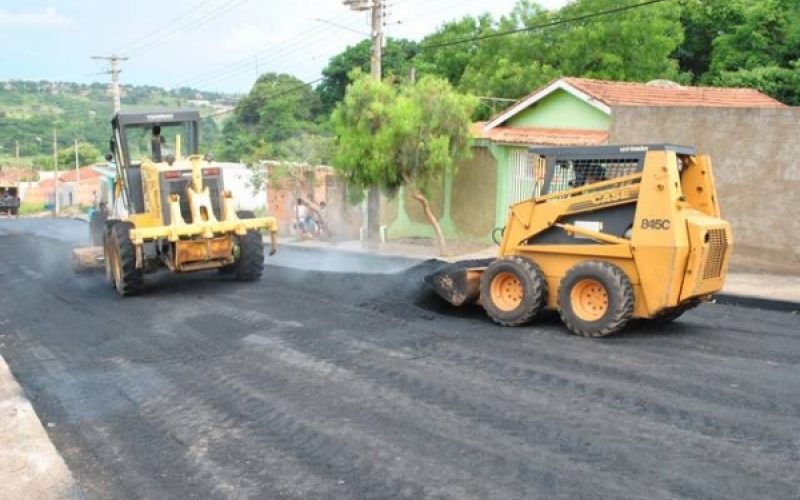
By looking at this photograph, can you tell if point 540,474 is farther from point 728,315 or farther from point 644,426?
point 728,315

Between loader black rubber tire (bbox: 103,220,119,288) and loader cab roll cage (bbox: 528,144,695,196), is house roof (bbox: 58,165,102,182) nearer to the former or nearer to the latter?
loader black rubber tire (bbox: 103,220,119,288)

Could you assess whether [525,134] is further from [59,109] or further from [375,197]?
[59,109]

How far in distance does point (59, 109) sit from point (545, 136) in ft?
390

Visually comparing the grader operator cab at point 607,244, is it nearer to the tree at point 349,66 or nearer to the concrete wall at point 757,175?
the concrete wall at point 757,175

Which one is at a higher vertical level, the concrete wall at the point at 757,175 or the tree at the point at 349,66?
the tree at the point at 349,66

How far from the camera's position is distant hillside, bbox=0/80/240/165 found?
92938mm

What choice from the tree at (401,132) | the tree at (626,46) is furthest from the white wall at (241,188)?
the tree at (401,132)

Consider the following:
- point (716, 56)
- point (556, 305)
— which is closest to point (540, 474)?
point (556, 305)

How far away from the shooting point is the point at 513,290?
10430 mm

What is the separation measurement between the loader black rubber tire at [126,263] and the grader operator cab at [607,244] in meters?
5.20

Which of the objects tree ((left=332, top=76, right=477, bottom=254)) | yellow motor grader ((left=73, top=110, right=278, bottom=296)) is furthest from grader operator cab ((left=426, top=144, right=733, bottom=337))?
tree ((left=332, top=76, right=477, bottom=254))

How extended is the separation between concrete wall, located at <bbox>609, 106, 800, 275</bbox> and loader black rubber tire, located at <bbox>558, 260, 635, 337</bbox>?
19.6 ft

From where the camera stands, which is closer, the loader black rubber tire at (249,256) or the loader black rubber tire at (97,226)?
the loader black rubber tire at (249,256)

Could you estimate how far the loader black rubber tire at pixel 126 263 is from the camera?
42.3ft
